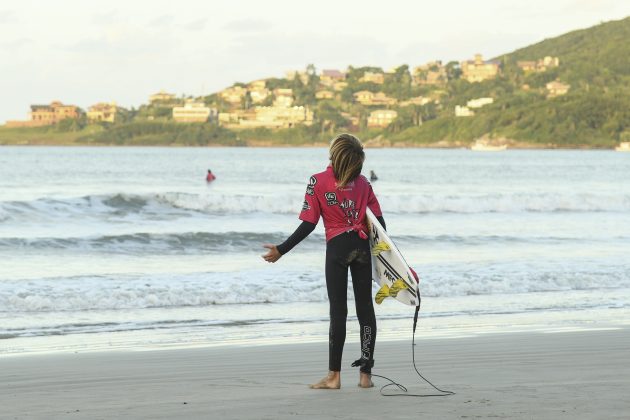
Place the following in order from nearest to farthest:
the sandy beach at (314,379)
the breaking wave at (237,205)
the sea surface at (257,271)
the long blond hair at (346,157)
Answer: the sandy beach at (314,379) < the long blond hair at (346,157) < the sea surface at (257,271) < the breaking wave at (237,205)

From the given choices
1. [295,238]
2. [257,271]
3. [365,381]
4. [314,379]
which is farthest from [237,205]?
[295,238]

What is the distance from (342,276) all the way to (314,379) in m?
0.96

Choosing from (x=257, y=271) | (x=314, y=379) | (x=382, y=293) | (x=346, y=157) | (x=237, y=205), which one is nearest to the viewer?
(x=346, y=157)

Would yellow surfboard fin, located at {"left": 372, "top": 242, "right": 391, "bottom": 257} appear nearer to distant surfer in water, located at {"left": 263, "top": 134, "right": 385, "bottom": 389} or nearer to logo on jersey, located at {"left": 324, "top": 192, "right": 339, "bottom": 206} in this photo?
distant surfer in water, located at {"left": 263, "top": 134, "right": 385, "bottom": 389}

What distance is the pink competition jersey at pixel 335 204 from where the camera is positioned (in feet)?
19.4

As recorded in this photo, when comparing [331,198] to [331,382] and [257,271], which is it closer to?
[331,382]

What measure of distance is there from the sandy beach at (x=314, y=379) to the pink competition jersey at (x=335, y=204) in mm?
975

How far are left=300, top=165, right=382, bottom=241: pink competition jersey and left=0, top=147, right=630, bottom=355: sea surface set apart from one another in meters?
2.96

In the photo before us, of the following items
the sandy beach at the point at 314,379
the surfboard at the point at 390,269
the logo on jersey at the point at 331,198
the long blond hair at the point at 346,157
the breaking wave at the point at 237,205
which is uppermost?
the long blond hair at the point at 346,157

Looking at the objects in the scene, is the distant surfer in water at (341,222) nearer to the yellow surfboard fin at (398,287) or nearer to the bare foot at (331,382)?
the bare foot at (331,382)

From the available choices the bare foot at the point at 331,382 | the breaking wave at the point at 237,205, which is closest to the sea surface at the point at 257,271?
the breaking wave at the point at 237,205

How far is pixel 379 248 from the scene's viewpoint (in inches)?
233

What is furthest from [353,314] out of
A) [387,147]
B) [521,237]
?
[387,147]

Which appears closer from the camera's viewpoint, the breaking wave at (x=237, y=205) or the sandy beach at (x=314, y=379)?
the sandy beach at (x=314, y=379)
